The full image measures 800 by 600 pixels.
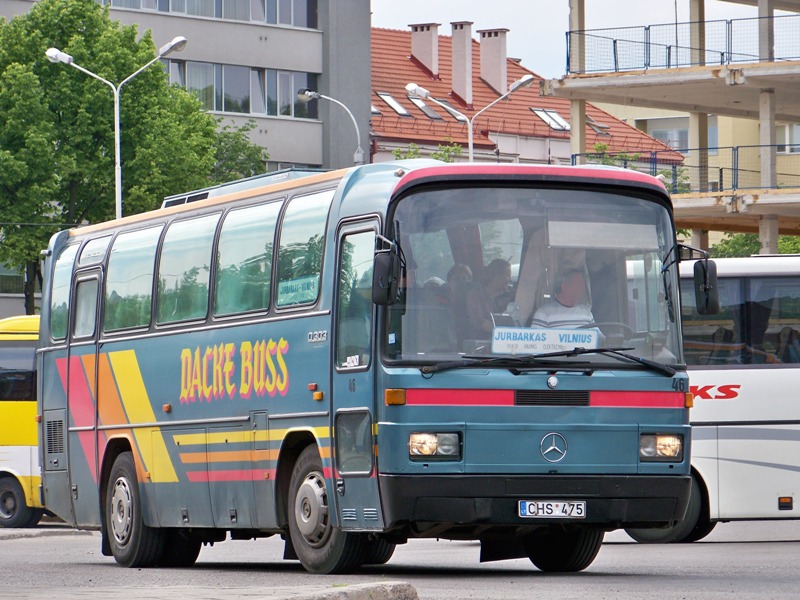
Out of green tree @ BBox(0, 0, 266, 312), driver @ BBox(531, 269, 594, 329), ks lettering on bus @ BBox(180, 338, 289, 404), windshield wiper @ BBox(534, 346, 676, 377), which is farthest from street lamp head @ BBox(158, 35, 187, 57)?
windshield wiper @ BBox(534, 346, 676, 377)

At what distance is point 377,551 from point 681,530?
738 cm

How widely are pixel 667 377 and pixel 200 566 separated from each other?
5910 millimetres

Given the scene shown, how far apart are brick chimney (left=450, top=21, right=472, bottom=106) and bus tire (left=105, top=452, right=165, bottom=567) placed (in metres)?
64.7

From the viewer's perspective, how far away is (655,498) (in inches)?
547

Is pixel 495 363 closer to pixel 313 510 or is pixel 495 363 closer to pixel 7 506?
pixel 313 510

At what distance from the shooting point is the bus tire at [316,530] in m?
14.2

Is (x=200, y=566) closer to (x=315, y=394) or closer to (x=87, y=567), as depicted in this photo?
(x=87, y=567)

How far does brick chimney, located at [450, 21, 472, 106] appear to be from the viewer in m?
82.2

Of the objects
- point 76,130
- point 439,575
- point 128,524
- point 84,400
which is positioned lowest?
point 439,575

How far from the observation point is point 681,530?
21000mm

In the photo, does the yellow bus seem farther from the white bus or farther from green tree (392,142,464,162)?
green tree (392,142,464,162)

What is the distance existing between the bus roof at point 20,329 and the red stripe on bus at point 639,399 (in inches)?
761

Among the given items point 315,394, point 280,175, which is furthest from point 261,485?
point 280,175

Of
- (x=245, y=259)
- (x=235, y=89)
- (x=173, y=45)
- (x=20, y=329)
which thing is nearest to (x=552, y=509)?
(x=245, y=259)
